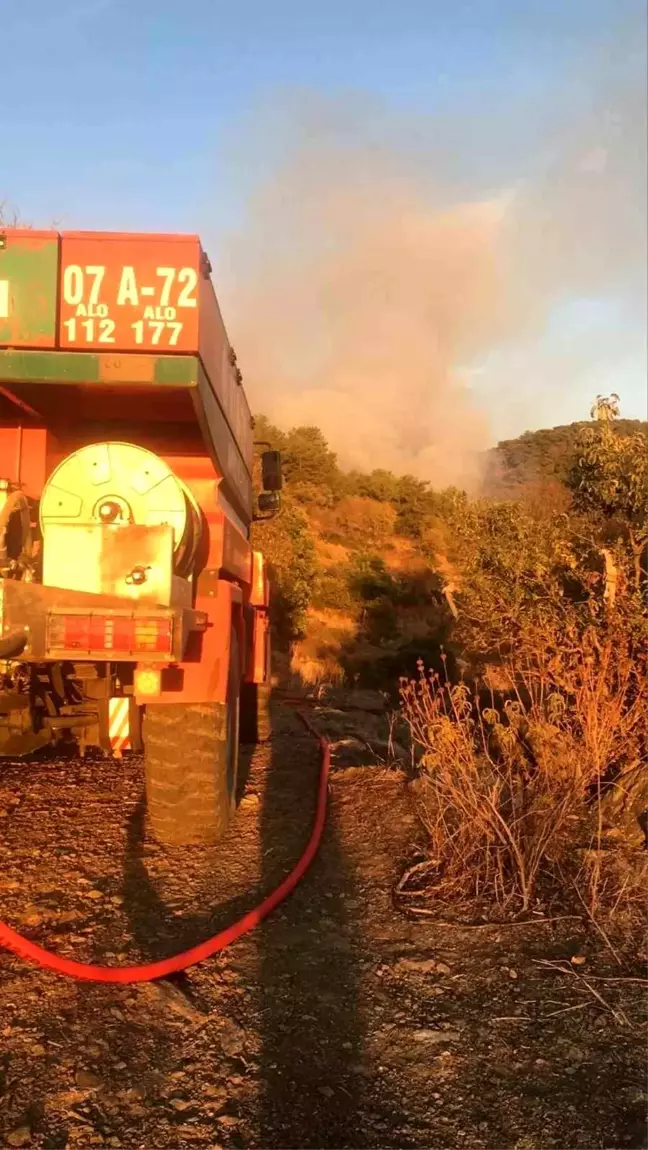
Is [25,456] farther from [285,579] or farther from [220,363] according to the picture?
[285,579]

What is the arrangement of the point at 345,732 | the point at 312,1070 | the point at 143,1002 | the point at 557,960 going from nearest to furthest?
the point at 312,1070 < the point at 143,1002 < the point at 557,960 < the point at 345,732

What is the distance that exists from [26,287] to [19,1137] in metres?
3.15

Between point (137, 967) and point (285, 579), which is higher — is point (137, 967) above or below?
below

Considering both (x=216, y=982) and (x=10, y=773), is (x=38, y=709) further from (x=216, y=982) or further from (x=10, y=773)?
(x=216, y=982)

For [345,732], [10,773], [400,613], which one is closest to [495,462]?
[400,613]

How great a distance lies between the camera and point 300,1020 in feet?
9.80

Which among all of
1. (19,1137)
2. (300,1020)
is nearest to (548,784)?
(300,1020)

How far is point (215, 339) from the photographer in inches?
167

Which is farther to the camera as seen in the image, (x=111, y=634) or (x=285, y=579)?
(x=285, y=579)

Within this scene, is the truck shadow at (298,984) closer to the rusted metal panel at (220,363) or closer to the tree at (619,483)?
the rusted metal panel at (220,363)

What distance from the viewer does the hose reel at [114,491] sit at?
3588mm

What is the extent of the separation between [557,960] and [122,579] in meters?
2.43

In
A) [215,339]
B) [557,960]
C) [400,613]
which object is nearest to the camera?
[557,960]

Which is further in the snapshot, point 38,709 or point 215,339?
point 38,709
